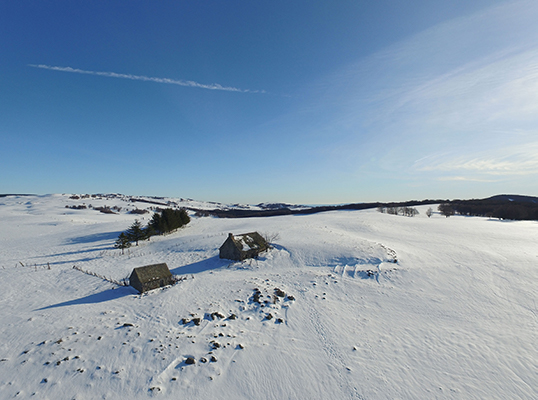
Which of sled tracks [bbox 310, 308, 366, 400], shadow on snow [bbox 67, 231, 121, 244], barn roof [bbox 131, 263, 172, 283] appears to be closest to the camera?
sled tracks [bbox 310, 308, 366, 400]

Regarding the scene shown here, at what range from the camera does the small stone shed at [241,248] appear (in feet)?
82.9

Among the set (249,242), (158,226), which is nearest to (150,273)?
(249,242)

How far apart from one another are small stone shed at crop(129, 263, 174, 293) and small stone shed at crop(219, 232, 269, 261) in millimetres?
7837

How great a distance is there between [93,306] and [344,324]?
16.3m

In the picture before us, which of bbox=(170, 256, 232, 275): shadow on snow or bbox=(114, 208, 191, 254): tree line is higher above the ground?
bbox=(114, 208, 191, 254): tree line

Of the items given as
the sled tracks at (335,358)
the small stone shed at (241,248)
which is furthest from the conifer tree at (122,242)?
the sled tracks at (335,358)

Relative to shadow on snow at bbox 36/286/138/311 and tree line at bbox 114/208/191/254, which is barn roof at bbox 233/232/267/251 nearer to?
shadow on snow at bbox 36/286/138/311

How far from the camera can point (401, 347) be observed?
1127 cm

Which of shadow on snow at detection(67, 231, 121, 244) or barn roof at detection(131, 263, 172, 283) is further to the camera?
shadow on snow at detection(67, 231, 121, 244)

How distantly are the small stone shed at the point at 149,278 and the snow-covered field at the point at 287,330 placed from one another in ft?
3.30

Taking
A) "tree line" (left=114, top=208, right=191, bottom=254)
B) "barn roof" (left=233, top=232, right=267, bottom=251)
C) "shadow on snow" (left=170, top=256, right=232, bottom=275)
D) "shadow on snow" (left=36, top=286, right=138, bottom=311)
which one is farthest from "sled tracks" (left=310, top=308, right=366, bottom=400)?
"tree line" (left=114, top=208, right=191, bottom=254)

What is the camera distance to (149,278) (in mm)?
17516

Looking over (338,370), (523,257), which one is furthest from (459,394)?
(523,257)

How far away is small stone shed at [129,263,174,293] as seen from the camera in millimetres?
17031
